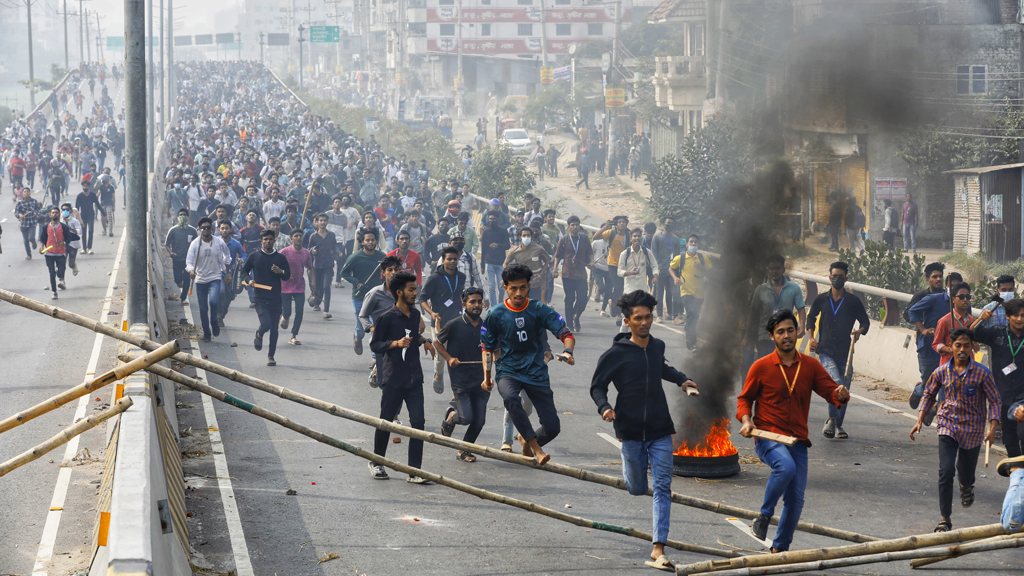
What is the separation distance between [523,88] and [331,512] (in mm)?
88866

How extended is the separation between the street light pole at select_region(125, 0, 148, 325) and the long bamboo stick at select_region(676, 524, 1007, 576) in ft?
22.3

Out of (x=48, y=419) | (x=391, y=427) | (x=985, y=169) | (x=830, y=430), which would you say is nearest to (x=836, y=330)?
(x=830, y=430)

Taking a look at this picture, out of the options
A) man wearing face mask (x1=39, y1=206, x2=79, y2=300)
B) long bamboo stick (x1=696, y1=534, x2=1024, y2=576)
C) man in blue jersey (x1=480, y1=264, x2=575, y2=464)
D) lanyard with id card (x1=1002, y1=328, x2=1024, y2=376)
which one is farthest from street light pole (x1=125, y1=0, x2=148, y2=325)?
man wearing face mask (x1=39, y1=206, x2=79, y2=300)

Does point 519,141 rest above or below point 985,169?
above

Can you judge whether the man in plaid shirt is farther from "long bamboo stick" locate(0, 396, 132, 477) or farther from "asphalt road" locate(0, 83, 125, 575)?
"asphalt road" locate(0, 83, 125, 575)

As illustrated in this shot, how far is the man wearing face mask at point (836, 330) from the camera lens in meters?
10.5

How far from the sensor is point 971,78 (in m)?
29.0

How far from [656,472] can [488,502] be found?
213 centimetres

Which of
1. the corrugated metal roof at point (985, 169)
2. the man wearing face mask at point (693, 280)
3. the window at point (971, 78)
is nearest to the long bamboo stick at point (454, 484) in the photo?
the man wearing face mask at point (693, 280)

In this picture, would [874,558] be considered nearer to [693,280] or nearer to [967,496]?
[967,496]

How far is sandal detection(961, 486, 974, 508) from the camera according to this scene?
7.95 metres

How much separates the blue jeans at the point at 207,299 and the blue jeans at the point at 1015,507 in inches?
447

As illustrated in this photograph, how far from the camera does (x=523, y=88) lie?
94.8 metres

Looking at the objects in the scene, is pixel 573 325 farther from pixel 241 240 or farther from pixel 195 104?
pixel 195 104
